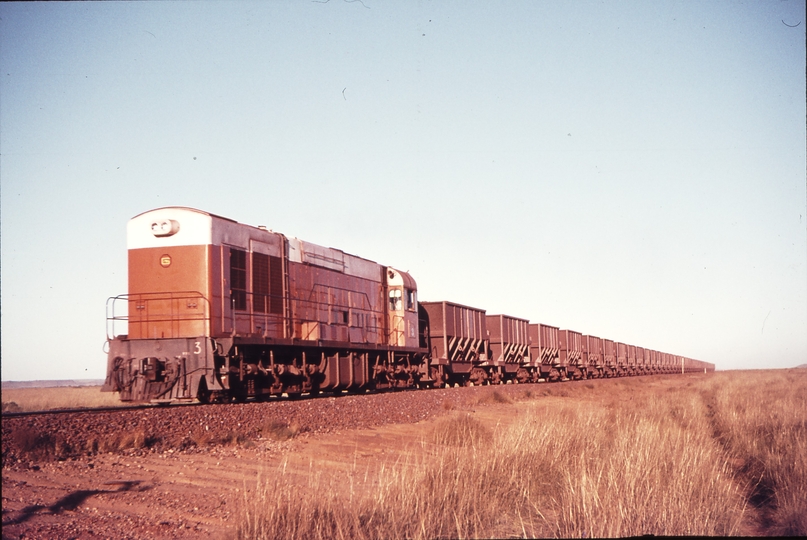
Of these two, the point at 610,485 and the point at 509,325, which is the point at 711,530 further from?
the point at 509,325

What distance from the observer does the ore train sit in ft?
41.8

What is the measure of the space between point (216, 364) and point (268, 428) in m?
3.17

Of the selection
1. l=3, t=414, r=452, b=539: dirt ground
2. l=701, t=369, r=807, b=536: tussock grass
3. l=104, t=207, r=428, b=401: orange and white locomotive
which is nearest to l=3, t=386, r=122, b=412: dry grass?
l=104, t=207, r=428, b=401: orange and white locomotive

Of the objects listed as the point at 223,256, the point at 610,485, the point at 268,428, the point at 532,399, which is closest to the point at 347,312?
the point at 223,256

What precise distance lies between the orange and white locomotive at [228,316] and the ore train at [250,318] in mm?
25

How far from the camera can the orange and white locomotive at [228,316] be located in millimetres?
12680

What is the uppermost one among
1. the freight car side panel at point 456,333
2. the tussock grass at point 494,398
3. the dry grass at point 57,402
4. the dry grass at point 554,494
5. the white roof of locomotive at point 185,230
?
the white roof of locomotive at point 185,230

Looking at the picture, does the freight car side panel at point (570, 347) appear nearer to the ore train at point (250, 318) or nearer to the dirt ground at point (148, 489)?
the ore train at point (250, 318)

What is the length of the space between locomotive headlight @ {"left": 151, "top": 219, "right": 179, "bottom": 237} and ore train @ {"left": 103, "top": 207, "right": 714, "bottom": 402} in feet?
0.07

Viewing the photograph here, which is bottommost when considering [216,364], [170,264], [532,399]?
[532,399]

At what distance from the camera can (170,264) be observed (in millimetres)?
13922

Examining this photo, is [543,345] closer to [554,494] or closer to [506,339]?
[506,339]

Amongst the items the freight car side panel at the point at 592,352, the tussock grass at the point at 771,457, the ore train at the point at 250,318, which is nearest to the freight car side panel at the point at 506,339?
the ore train at the point at 250,318

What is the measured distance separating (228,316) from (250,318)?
2.35 ft
